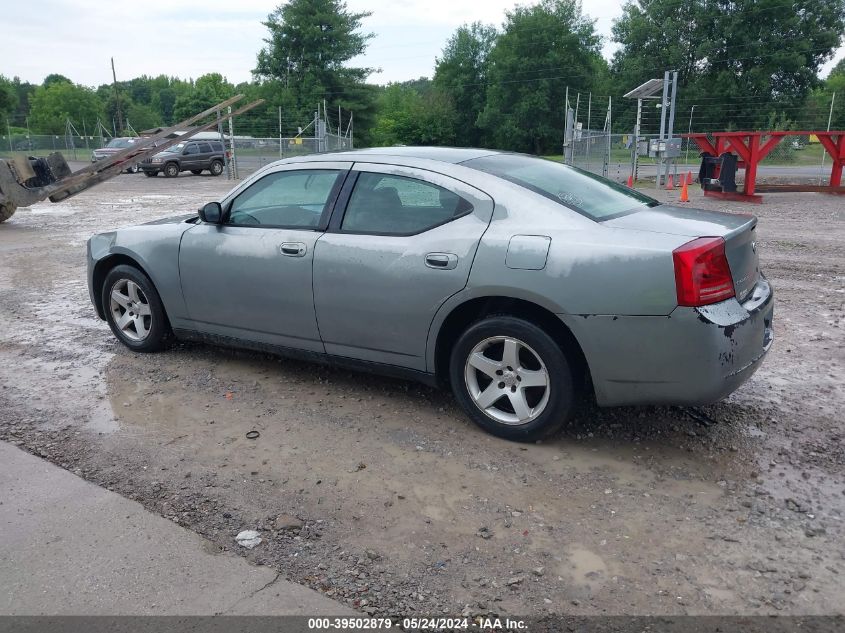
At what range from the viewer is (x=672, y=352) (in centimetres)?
340

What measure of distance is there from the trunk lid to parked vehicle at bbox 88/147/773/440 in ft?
0.05

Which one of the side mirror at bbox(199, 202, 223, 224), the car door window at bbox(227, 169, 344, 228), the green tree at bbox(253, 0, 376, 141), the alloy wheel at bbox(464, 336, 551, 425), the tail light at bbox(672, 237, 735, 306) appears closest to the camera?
the tail light at bbox(672, 237, 735, 306)

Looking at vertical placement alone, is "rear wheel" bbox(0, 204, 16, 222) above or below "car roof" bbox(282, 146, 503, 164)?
below

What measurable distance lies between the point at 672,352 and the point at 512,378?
2.76 feet

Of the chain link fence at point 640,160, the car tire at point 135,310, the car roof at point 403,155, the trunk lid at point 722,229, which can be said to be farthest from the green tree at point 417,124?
the trunk lid at point 722,229

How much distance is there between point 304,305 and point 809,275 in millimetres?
6098

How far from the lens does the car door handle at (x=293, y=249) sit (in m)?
4.41

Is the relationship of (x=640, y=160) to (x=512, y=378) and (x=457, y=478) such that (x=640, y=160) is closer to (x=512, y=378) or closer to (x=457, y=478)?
(x=512, y=378)

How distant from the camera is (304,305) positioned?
14.6ft

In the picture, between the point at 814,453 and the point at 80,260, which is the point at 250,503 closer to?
the point at 814,453

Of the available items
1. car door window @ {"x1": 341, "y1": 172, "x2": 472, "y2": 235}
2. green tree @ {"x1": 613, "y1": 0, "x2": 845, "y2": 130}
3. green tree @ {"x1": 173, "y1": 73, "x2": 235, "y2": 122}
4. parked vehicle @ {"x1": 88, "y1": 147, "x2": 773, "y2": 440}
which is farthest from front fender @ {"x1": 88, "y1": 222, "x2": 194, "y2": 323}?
green tree @ {"x1": 173, "y1": 73, "x2": 235, "y2": 122}

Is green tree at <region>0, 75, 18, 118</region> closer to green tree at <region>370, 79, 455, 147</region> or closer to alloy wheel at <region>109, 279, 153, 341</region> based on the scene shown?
green tree at <region>370, 79, 455, 147</region>

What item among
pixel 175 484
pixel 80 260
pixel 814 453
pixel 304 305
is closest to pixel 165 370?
pixel 304 305

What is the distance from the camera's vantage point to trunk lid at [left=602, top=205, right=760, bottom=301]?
359 cm
